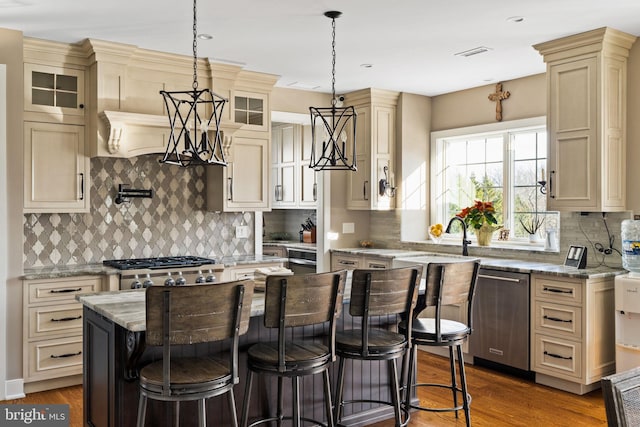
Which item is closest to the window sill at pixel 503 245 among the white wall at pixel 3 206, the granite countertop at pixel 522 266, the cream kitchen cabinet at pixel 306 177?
the granite countertop at pixel 522 266

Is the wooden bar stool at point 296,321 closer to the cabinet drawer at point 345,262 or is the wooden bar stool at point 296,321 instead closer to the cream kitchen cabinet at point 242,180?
the cream kitchen cabinet at point 242,180

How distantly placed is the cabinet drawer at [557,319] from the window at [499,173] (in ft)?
3.69

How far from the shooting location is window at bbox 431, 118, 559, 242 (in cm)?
534

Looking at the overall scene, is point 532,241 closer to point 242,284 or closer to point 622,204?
point 622,204

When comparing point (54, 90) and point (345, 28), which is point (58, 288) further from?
point (345, 28)

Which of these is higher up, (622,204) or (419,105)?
(419,105)

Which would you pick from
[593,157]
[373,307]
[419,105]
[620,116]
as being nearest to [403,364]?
[373,307]

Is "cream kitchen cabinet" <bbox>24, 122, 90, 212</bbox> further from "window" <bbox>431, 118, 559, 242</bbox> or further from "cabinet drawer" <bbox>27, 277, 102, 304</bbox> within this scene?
"window" <bbox>431, 118, 559, 242</bbox>

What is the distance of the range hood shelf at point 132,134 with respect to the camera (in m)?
4.38

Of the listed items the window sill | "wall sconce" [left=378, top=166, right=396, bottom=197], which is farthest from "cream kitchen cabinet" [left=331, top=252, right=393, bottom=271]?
"wall sconce" [left=378, top=166, right=396, bottom=197]

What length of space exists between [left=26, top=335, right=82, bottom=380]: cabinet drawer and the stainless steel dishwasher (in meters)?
3.21

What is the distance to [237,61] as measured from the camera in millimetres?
4969

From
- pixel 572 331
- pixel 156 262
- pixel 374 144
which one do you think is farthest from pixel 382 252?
pixel 156 262

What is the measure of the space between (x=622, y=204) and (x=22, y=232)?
4.51 meters
